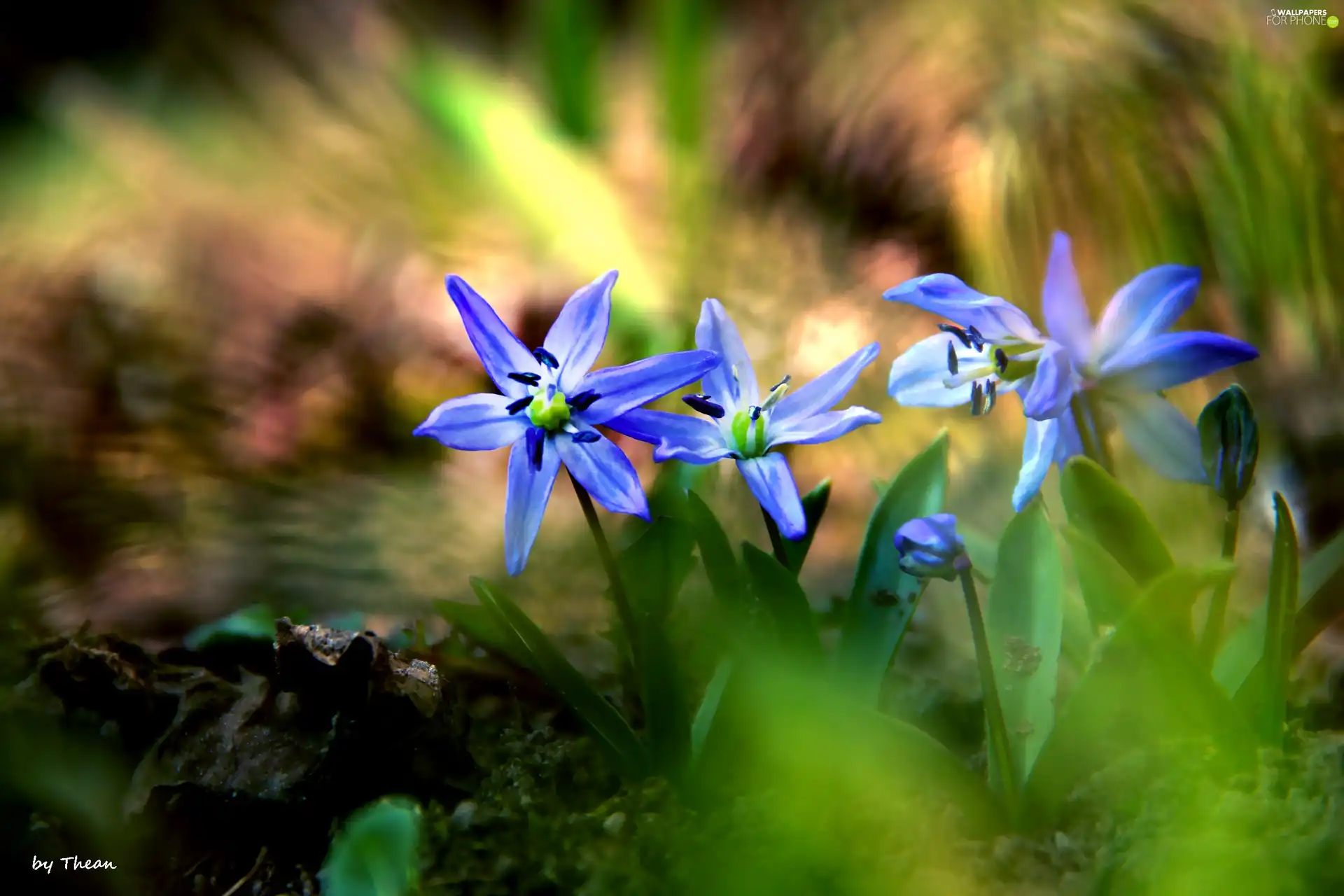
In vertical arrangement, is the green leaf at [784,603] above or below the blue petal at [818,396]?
below

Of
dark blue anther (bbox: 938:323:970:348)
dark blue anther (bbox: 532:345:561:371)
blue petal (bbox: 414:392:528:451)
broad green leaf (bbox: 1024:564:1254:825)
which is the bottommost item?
broad green leaf (bbox: 1024:564:1254:825)

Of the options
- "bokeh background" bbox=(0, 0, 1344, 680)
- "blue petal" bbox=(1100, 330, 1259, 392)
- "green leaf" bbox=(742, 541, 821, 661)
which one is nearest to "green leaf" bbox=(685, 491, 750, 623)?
"green leaf" bbox=(742, 541, 821, 661)

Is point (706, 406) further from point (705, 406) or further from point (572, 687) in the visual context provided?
point (572, 687)

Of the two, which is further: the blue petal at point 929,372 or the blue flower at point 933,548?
the blue petal at point 929,372

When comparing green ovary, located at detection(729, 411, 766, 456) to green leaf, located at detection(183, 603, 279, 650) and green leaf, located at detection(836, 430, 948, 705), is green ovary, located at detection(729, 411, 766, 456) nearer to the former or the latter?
green leaf, located at detection(836, 430, 948, 705)

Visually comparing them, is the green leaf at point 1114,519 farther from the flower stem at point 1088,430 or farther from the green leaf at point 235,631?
the green leaf at point 235,631

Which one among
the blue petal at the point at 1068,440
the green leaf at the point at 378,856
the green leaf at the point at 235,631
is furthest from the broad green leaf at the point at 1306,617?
the green leaf at the point at 235,631
